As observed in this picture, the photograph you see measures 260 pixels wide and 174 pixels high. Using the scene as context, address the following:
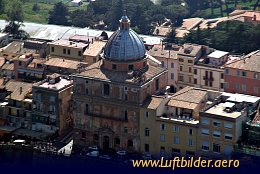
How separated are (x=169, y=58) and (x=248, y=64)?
11.3 meters

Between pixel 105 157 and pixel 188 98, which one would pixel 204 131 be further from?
pixel 105 157

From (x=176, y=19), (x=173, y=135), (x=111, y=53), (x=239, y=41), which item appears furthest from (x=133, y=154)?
(x=176, y=19)

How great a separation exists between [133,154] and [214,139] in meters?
9.56

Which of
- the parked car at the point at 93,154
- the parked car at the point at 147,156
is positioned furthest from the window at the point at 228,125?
the parked car at the point at 93,154

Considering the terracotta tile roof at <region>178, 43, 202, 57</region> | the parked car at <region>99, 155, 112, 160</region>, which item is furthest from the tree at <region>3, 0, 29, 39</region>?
the parked car at <region>99, 155, 112, 160</region>

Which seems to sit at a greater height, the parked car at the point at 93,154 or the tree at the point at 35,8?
the tree at the point at 35,8

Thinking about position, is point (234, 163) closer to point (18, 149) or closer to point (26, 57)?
point (18, 149)

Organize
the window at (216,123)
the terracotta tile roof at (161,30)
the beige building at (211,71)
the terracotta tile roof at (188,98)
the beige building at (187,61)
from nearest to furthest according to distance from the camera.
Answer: the window at (216,123) → the terracotta tile roof at (188,98) → the beige building at (211,71) → the beige building at (187,61) → the terracotta tile roof at (161,30)

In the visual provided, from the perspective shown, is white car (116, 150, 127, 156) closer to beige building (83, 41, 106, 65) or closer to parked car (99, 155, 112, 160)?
parked car (99, 155, 112, 160)

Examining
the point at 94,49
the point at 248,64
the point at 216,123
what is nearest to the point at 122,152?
the point at 216,123

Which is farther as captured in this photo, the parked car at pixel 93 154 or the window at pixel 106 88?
the window at pixel 106 88

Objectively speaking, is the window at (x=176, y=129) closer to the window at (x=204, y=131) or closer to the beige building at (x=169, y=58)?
the window at (x=204, y=131)

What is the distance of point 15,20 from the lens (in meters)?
136

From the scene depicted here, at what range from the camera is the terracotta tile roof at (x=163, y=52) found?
111 meters
